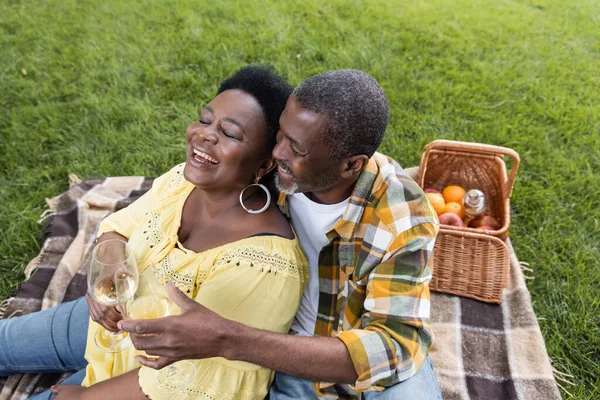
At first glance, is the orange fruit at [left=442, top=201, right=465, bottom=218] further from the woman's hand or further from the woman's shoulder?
the woman's hand

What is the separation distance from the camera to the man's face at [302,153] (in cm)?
227

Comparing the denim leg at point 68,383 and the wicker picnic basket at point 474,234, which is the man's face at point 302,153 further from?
the wicker picnic basket at point 474,234

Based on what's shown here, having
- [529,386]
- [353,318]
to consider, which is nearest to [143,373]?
[353,318]

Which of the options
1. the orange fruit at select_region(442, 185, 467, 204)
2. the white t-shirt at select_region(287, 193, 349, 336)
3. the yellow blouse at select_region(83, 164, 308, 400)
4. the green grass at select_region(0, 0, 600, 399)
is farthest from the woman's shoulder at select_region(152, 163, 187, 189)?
the orange fruit at select_region(442, 185, 467, 204)

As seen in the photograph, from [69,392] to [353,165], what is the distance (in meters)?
1.69

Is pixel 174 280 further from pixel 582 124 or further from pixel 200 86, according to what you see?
pixel 582 124

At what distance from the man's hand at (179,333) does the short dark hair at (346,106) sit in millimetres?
894

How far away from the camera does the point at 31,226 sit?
14.2ft

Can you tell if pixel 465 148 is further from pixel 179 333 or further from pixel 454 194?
pixel 179 333

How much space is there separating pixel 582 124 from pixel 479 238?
2.63m

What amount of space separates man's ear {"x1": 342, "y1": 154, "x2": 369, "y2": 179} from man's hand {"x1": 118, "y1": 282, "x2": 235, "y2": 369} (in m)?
0.87

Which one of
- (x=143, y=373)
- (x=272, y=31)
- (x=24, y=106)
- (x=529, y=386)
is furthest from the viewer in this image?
(x=272, y=31)

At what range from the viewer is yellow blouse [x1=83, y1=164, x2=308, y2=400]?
2.29m

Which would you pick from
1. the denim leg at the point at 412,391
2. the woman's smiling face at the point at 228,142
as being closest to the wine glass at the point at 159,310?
the woman's smiling face at the point at 228,142
